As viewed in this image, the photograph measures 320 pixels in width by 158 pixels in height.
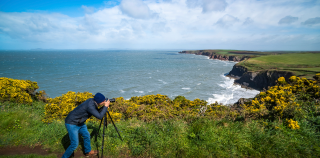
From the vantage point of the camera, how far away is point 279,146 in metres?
4.88

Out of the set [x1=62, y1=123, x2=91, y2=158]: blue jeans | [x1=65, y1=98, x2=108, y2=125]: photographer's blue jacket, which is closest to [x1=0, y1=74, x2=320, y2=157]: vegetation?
[x1=62, y1=123, x2=91, y2=158]: blue jeans

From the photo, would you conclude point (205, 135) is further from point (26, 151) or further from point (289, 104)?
point (26, 151)

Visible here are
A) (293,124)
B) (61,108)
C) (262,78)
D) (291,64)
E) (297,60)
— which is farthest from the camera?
(297,60)

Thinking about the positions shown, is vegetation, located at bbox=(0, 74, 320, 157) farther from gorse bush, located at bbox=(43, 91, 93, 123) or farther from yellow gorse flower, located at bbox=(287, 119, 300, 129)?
gorse bush, located at bbox=(43, 91, 93, 123)

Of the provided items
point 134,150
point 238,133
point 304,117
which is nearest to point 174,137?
point 134,150

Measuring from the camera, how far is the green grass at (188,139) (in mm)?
4867

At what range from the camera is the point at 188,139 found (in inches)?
215

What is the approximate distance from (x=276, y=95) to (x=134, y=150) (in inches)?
286

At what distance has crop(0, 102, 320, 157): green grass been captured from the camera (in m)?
4.87

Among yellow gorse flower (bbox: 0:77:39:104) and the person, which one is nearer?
the person

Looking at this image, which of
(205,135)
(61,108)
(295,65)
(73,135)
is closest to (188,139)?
(205,135)

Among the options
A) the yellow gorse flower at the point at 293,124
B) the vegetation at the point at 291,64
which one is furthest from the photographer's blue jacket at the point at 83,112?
the vegetation at the point at 291,64

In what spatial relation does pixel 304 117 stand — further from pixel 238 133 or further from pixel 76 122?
pixel 76 122

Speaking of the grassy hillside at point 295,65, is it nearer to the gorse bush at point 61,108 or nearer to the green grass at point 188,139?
the green grass at point 188,139
